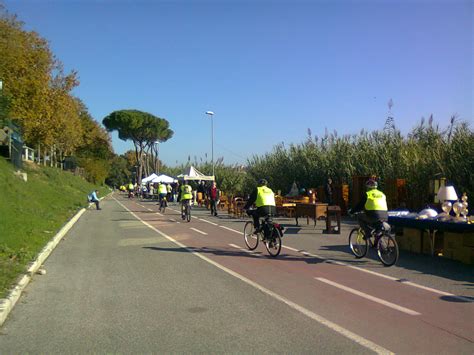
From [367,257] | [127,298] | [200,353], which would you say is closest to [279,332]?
[200,353]

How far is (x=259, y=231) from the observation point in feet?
37.5

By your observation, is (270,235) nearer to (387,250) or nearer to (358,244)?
(358,244)

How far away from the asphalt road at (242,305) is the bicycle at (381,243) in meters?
0.25

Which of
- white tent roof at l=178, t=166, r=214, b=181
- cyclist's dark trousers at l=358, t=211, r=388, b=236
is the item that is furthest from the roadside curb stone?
white tent roof at l=178, t=166, r=214, b=181

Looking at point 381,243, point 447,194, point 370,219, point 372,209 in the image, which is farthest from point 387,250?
point 447,194

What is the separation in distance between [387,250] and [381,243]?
215mm

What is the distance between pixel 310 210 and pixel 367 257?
19.6 ft

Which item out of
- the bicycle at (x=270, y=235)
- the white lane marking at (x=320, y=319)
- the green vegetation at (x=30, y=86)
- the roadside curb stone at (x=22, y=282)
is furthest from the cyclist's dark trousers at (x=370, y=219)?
the green vegetation at (x=30, y=86)

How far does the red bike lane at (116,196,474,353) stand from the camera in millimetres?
5168

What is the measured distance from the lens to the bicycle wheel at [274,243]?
10.7m

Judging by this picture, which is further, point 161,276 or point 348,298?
point 161,276

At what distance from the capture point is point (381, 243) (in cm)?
968

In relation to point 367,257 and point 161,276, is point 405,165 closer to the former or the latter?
point 367,257

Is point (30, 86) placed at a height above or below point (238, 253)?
above
